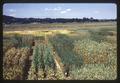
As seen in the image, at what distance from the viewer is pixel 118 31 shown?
2.36 m

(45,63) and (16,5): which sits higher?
(16,5)

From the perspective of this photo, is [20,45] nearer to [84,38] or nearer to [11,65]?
[11,65]

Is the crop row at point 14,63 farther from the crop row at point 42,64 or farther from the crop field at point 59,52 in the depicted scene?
the crop row at point 42,64

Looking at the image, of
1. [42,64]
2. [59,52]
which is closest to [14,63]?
[42,64]

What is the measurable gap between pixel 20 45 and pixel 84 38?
0.72 meters

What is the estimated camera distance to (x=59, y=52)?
2396mm

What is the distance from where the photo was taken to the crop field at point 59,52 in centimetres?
238

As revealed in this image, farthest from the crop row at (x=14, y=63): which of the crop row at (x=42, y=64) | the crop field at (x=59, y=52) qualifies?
the crop row at (x=42, y=64)

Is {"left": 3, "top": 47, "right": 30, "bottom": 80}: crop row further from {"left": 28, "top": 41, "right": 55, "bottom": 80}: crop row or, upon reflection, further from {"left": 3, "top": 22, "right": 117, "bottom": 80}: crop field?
{"left": 28, "top": 41, "right": 55, "bottom": 80}: crop row

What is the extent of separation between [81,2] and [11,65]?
3.46ft

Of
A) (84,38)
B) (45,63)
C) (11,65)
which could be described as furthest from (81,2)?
(11,65)

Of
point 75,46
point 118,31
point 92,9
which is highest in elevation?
point 92,9

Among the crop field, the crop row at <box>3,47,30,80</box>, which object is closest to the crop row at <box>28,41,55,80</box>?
the crop field

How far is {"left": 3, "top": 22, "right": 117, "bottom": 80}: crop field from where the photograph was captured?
2.38 meters
